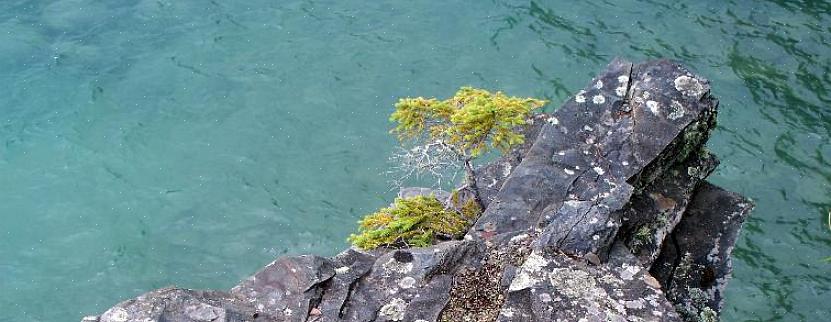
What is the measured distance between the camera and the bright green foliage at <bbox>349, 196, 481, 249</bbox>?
40.7 feet

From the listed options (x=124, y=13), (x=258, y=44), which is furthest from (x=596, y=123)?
(x=124, y=13)

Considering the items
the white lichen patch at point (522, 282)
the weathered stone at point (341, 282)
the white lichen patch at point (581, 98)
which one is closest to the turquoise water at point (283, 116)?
the white lichen patch at point (581, 98)

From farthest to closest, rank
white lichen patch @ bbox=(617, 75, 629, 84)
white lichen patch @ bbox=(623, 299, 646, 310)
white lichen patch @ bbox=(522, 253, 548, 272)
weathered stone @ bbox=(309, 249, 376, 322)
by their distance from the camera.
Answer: white lichen patch @ bbox=(617, 75, 629, 84) → weathered stone @ bbox=(309, 249, 376, 322) → white lichen patch @ bbox=(522, 253, 548, 272) → white lichen patch @ bbox=(623, 299, 646, 310)

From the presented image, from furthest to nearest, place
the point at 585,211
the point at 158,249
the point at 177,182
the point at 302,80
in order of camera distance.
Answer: the point at 302,80, the point at 177,182, the point at 158,249, the point at 585,211

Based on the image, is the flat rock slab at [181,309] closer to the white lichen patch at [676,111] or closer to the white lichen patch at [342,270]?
the white lichen patch at [342,270]

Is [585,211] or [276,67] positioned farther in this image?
[276,67]

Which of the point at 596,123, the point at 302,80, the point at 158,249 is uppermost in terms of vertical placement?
the point at 596,123

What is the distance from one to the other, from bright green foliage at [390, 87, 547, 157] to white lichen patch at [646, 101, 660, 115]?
1708 millimetres

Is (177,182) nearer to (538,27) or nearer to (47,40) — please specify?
(47,40)

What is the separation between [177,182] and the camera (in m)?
22.3

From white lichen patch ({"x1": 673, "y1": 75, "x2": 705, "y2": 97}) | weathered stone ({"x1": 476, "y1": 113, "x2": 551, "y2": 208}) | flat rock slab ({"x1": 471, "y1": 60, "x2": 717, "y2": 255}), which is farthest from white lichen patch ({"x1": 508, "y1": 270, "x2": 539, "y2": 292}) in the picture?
white lichen patch ({"x1": 673, "y1": 75, "x2": 705, "y2": 97})

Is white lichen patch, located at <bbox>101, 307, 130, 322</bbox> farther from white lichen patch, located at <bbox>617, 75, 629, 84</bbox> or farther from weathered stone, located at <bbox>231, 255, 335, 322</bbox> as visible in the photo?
white lichen patch, located at <bbox>617, 75, 629, 84</bbox>

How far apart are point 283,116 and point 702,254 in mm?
13977

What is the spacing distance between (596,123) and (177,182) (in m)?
12.9
